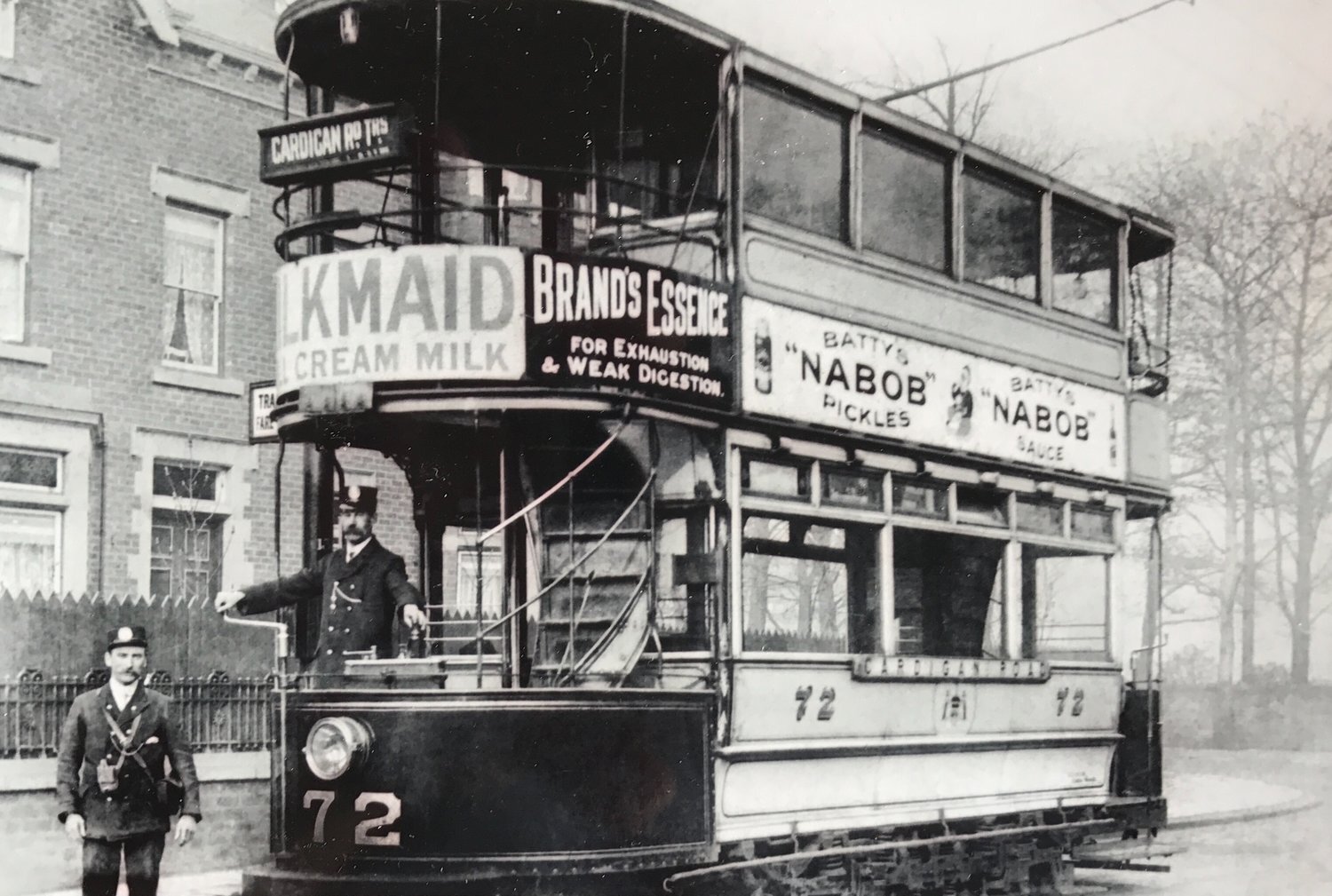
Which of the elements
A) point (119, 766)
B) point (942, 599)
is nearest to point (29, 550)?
point (119, 766)

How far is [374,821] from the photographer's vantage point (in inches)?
261

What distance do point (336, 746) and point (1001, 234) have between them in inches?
208

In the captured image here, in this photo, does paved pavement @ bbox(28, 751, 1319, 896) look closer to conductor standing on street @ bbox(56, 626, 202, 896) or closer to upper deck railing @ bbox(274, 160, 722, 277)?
conductor standing on street @ bbox(56, 626, 202, 896)

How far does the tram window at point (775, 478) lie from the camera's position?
7762 millimetres

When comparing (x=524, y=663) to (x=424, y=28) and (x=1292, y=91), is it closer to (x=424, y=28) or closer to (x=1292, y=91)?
(x=424, y=28)

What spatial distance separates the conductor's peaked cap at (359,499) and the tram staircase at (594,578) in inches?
32.8

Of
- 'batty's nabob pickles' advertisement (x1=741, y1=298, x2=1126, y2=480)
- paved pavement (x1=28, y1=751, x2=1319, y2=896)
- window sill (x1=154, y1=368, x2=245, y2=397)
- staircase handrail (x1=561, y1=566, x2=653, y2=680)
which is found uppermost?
window sill (x1=154, y1=368, x2=245, y2=397)

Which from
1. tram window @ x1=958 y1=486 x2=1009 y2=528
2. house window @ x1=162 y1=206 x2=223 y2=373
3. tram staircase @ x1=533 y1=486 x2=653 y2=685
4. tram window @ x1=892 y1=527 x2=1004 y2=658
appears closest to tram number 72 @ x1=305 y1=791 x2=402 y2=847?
tram staircase @ x1=533 y1=486 x2=653 y2=685

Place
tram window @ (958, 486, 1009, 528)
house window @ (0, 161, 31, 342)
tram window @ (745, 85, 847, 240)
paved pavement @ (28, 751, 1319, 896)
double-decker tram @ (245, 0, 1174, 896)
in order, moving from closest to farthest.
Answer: double-decker tram @ (245, 0, 1174, 896), tram window @ (745, 85, 847, 240), tram window @ (958, 486, 1009, 528), house window @ (0, 161, 31, 342), paved pavement @ (28, 751, 1319, 896)

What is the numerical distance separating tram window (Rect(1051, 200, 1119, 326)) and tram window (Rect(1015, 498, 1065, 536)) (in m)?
1.34

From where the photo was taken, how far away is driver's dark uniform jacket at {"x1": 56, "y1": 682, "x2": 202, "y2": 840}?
6.39 m

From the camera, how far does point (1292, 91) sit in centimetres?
836

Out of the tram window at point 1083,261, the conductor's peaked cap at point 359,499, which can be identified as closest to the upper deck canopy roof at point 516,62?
the conductor's peaked cap at point 359,499

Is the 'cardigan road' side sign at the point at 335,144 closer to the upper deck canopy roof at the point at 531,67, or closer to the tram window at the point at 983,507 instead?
the upper deck canopy roof at the point at 531,67
